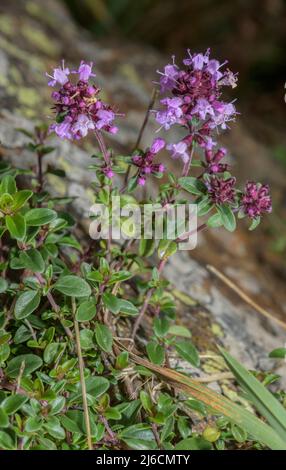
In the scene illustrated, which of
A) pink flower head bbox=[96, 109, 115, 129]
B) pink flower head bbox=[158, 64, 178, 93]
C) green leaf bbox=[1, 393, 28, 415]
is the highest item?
pink flower head bbox=[158, 64, 178, 93]

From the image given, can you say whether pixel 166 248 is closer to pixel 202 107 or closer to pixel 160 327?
pixel 160 327

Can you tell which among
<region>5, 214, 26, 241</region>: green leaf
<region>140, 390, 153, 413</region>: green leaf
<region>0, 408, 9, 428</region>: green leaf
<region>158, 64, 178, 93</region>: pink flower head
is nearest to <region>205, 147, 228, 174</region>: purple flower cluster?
<region>158, 64, 178, 93</region>: pink flower head

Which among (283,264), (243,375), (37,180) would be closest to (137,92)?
(283,264)

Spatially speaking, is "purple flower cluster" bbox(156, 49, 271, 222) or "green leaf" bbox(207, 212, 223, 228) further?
"green leaf" bbox(207, 212, 223, 228)

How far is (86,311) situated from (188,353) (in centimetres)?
40

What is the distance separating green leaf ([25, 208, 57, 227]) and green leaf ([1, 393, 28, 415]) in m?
0.49

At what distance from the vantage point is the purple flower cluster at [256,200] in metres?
1.73

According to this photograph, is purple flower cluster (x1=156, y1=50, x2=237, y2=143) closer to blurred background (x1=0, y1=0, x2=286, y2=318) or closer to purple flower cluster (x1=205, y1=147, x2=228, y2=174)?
purple flower cluster (x1=205, y1=147, x2=228, y2=174)

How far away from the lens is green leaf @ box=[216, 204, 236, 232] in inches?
68.0

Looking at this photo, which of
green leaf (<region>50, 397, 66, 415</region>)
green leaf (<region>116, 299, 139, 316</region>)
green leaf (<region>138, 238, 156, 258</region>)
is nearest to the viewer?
green leaf (<region>50, 397, 66, 415</region>)

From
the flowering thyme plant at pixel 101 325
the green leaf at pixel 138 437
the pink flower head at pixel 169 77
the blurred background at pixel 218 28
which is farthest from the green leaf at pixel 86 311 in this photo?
the blurred background at pixel 218 28

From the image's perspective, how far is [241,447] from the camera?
1851 mm

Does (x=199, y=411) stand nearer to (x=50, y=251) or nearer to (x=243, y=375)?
(x=243, y=375)

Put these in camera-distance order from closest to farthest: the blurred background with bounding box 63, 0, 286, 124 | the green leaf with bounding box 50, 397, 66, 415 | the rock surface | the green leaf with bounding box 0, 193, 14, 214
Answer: the green leaf with bounding box 50, 397, 66, 415, the green leaf with bounding box 0, 193, 14, 214, the rock surface, the blurred background with bounding box 63, 0, 286, 124
